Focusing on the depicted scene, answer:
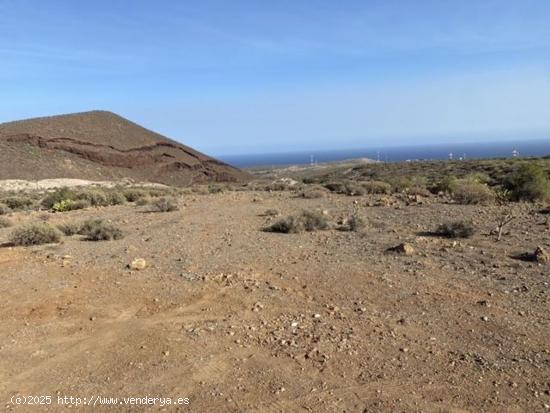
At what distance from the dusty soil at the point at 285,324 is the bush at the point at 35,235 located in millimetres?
704

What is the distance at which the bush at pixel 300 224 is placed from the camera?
519 inches

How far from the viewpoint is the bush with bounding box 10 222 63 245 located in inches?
488

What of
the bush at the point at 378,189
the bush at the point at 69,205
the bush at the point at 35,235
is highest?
the bush at the point at 35,235

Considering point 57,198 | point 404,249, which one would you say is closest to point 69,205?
point 57,198

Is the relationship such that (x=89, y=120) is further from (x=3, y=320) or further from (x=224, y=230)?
(x=3, y=320)

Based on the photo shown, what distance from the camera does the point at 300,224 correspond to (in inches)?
523

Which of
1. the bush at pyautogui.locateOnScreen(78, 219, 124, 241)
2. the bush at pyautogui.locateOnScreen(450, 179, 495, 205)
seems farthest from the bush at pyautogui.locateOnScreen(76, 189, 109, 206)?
the bush at pyautogui.locateOnScreen(450, 179, 495, 205)

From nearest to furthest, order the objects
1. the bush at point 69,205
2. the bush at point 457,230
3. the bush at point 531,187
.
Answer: the bush at point 457,230 < the bush at point 531,187 < the bush at point 69,205

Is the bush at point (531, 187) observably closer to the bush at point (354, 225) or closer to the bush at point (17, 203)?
the bush at point (354, 225)

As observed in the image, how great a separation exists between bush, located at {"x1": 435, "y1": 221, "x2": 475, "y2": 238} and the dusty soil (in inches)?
12.6

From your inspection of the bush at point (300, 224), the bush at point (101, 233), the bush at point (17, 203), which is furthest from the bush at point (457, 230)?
the bush at point (17, 203)

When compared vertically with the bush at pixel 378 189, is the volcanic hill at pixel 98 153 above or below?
above

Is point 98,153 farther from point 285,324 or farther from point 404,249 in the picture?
point 285,324

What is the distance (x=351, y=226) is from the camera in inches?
521
